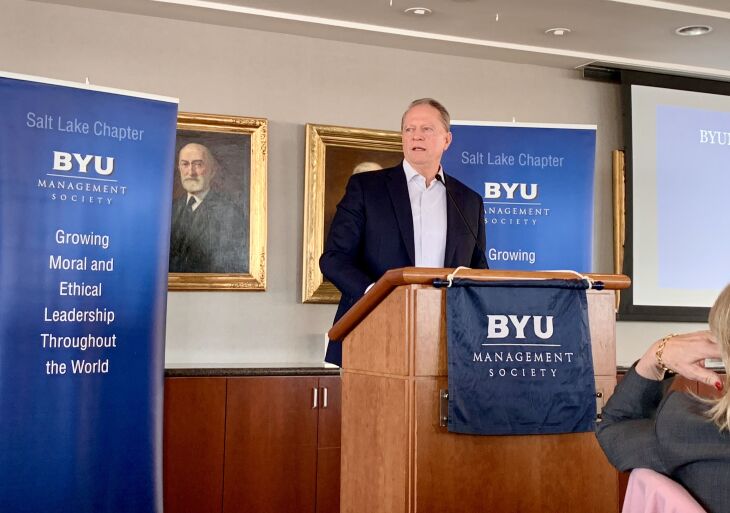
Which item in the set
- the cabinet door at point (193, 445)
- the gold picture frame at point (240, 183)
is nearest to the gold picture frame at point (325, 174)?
the gold picture frame at point (240, 183)

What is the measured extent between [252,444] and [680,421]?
144 inches

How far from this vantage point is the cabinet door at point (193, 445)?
4.94 meters

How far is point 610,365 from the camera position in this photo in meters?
2.77

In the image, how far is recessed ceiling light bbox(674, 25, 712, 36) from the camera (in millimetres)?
5832

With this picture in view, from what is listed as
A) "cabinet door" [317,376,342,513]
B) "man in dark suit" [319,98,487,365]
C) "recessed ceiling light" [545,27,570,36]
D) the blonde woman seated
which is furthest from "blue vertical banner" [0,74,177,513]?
the blonde woman seated

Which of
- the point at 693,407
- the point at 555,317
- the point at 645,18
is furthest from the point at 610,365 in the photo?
the point at 645,18

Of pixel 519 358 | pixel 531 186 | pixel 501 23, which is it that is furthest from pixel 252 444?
pixel 501 23

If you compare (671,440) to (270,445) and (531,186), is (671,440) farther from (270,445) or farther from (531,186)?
(531,186)

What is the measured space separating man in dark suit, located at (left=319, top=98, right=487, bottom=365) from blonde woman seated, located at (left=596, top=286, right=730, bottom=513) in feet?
4.72

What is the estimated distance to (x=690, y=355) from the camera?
71.8 inches

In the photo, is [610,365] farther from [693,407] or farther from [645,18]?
[645,18]

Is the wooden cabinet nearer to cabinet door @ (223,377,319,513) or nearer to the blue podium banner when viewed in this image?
cabinet door @ (223,377,319,513)

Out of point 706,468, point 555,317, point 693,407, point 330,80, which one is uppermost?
point 330,80

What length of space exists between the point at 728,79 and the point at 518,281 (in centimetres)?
514
